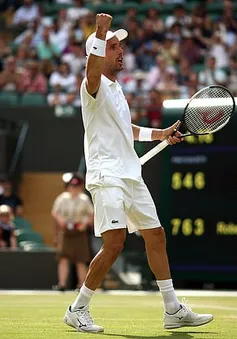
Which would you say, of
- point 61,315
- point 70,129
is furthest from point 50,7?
point 61,315

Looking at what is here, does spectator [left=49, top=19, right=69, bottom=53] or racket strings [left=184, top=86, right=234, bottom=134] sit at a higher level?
spectator [left=49, top=19, right=69, bottom=53]

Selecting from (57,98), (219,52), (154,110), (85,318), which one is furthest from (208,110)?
(219,52)

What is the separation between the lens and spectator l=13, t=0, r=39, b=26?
76.0 ft

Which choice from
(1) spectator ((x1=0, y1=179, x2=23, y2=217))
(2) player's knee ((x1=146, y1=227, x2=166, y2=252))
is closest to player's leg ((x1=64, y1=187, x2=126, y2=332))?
(2) player's knee ((x1=146, y1=227, x2=166, y2=252))

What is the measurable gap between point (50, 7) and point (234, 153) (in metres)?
9.59

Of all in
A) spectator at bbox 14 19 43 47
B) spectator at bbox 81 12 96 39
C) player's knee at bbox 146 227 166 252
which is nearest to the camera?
player's knee at bbox 146 227 166 252

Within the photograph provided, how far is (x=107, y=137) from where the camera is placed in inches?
311

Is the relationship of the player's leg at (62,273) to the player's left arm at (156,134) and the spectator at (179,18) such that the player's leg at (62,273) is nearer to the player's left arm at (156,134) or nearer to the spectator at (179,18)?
the spectator at (179,18)

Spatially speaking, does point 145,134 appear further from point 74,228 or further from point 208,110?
point 74,228

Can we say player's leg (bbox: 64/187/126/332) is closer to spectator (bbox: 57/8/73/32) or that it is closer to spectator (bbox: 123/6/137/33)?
spectator (bbox: 123/6/137/33)

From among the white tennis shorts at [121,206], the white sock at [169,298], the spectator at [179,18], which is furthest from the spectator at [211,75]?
the white sock at [169,298]

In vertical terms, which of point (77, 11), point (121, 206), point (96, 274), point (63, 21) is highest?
point (77, 11)

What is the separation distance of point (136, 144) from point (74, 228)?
5.47 feet

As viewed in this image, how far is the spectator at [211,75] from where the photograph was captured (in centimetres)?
1866
